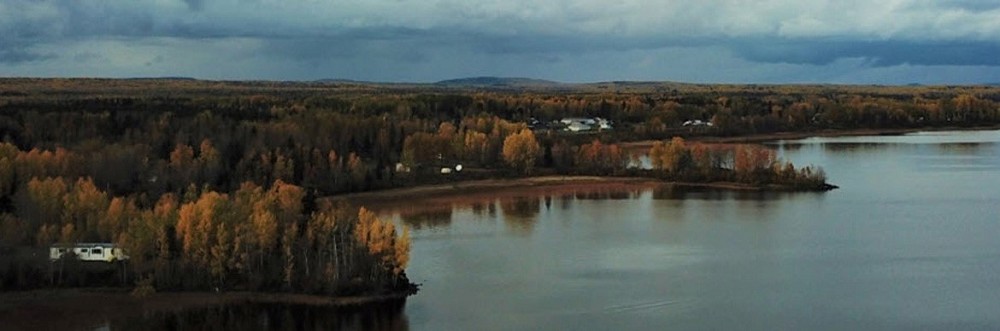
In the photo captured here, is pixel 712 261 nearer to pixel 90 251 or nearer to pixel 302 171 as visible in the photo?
pixel 90 251

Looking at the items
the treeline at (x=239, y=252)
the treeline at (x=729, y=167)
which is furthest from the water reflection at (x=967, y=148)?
the treeline at (x=239, y=252)

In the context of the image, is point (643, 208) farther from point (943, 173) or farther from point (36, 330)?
point (36, 330)

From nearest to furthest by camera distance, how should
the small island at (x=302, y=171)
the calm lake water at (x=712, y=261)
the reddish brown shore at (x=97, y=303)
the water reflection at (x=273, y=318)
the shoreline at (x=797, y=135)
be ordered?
the water reflection at (x=273, y=318) → the reddish brown shore at (x=97, y=303) → the calm lake water at (x=712, y=261) → the small island at (x=302, y=171) → the shoreline at (x=797, y=135)

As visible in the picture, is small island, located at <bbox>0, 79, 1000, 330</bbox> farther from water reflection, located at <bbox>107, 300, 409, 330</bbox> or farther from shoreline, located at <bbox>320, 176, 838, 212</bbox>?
water reflection, located at <bbox>107, 300, 409, 330</bbox>

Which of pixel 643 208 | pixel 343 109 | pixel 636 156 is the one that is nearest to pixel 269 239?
pixel 643 208

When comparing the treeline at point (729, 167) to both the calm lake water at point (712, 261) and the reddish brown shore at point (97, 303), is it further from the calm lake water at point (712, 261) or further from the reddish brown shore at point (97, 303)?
the reddish brown shore at point (97, 303)
